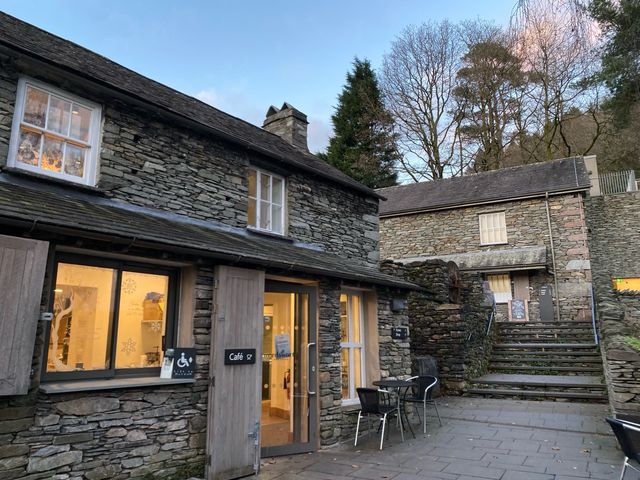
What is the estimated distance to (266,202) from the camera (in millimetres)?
7766

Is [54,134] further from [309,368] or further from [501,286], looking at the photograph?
[501,286]

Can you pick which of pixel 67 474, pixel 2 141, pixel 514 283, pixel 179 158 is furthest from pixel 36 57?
pixel 514 283

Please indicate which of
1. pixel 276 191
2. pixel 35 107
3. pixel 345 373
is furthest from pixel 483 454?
pixel 35 107

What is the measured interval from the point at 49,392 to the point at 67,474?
30.8 inches

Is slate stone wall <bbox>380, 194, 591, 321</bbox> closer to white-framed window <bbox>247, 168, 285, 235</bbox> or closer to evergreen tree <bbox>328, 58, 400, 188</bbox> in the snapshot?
evergreen tree <bbox>328, 58, 400, 188</bbox>

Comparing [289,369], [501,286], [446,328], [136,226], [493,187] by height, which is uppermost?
[493,187]

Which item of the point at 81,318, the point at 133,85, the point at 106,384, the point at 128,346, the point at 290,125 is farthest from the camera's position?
the point at 290,125

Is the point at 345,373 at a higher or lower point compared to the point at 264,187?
lower

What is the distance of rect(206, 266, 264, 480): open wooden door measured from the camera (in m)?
4.94

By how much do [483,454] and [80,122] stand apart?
268 inches

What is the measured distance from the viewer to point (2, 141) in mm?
4879

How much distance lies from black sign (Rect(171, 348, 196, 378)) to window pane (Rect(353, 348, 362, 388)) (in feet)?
11.1

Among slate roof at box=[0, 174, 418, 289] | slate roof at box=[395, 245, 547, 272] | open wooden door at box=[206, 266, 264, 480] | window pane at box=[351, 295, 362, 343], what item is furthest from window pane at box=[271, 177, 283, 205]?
slate roof at box=[395, 245, 547, 272]

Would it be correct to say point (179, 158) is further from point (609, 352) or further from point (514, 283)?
point (514, 283)
